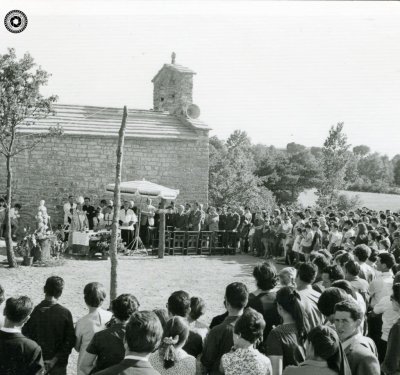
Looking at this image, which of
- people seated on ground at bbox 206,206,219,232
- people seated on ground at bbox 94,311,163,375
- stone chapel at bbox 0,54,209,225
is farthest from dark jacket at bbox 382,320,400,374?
stone chapel at bbox 0,54,209,225

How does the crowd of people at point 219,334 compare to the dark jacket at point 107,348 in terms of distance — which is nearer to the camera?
the crowd of people at point 219,334

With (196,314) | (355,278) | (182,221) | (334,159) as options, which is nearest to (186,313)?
(196,314)

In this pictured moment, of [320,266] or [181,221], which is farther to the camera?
[181,221]

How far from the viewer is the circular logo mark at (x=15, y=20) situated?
7.04m

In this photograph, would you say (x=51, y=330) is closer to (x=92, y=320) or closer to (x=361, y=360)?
(x=92, y=320)

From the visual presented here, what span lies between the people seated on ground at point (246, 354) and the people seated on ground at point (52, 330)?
1790mm

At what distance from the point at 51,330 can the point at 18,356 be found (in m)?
0.92

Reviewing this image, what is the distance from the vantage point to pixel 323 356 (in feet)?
11.7

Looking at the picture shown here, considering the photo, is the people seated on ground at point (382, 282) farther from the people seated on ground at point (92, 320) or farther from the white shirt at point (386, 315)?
the people seated on ground at point (92, 320)

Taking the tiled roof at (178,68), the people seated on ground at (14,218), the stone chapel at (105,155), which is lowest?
the people seated on ground at (14,218)

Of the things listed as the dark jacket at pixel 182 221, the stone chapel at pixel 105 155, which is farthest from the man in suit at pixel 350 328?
the stone chapel at pixel 105 155

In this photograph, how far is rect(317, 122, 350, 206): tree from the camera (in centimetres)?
3572

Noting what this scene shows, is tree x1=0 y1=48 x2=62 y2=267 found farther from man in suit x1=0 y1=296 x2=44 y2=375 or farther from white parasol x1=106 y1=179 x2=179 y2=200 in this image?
man in suit x1=0 y1=296 x2=44 y2=375

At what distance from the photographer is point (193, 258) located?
675 inches
